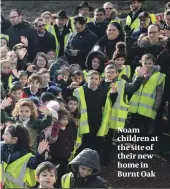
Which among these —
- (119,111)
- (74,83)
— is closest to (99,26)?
(74,83)

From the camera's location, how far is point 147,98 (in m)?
9.57

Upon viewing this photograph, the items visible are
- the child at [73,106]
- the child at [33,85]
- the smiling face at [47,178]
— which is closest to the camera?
the smiling face at [47,178]

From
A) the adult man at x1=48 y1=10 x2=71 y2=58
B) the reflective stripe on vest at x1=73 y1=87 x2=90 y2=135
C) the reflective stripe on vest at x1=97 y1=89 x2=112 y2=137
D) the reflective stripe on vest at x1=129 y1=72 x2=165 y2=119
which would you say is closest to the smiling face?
the reflective stripe on vest at x1=73 y1=87 x2=90 y2=135

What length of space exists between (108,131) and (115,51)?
1.51 m

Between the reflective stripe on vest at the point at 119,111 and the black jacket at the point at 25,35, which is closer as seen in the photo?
the reflective stripe on vest at the point at 119,111

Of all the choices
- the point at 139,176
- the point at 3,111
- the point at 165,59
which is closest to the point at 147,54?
the point at 165,59

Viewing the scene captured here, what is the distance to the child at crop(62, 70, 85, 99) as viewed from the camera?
30.0 feet

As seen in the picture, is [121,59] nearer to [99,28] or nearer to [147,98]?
[147,98]

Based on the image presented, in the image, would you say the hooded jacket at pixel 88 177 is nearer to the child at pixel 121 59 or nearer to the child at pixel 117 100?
the child at pixel 117 100

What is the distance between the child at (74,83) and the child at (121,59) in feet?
2.31

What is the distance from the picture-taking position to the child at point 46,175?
20.5ft

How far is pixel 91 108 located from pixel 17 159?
2.25 meters

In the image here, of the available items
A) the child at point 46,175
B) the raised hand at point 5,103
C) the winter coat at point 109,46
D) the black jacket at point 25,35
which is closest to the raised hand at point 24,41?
the black jacket at point 25,35

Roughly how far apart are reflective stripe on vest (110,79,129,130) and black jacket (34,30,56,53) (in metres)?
3.03
